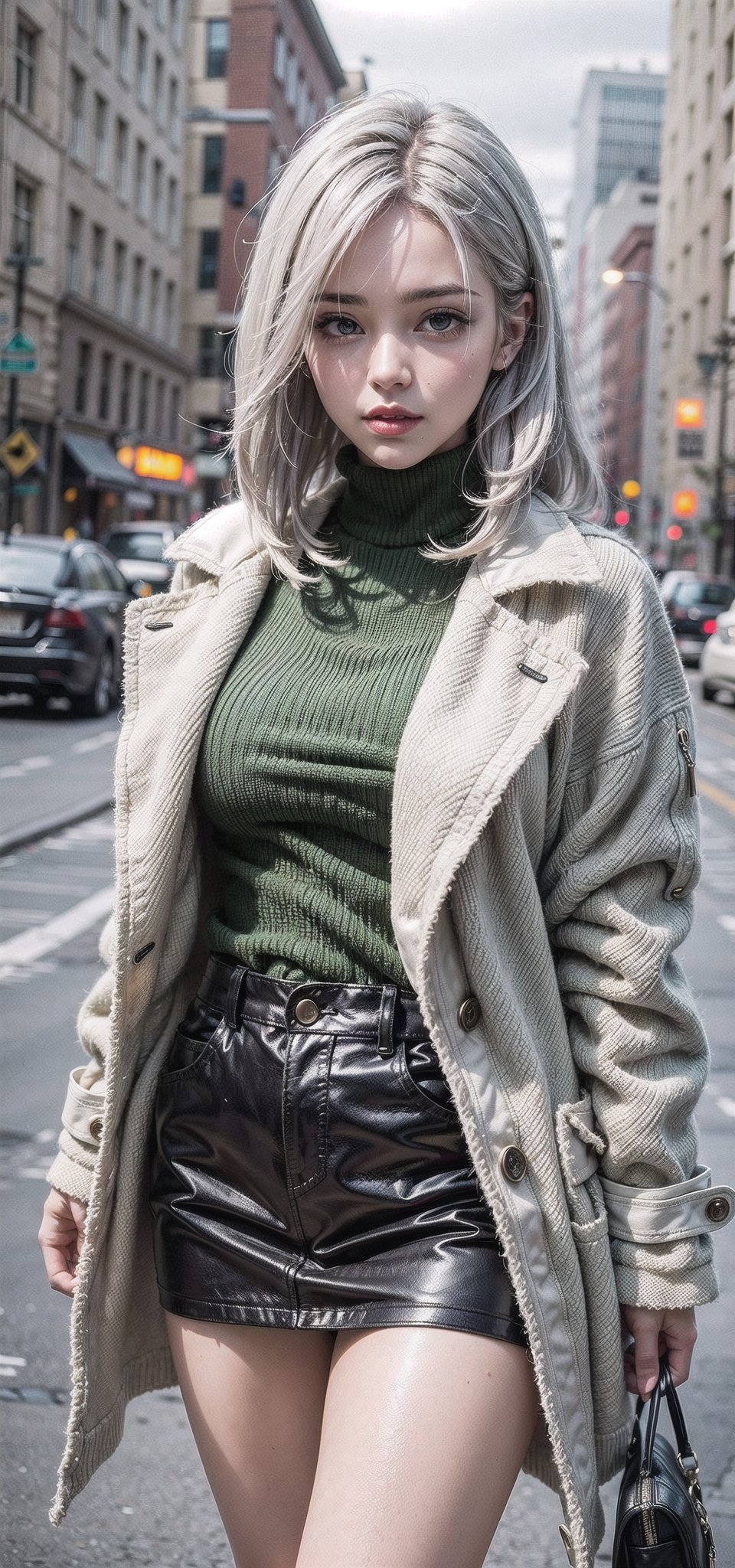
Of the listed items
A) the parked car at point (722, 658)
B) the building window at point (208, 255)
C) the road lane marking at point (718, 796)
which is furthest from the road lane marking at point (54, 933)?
the building window at point (208, 255)

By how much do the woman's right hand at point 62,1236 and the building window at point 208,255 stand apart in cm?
4951

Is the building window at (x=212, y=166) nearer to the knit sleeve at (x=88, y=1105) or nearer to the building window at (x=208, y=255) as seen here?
the building window at (x=208, y=255)

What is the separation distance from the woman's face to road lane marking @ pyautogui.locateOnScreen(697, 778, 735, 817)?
1018 cm

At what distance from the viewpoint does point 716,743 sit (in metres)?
16.8

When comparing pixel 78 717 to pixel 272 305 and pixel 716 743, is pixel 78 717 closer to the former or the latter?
pixel 716 743

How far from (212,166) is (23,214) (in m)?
17.2

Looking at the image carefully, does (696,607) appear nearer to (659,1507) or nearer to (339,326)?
(339,326)

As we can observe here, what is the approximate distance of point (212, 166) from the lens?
4741 centimetres

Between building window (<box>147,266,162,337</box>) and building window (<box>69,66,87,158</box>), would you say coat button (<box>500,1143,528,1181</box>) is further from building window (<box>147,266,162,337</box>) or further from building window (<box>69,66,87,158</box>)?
building window (<box>147,266,162,337</box>)

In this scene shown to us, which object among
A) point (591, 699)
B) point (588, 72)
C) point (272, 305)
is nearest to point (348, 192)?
point (272, 305)

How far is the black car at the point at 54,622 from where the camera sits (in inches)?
583

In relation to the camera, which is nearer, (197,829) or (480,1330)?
(480,1330)

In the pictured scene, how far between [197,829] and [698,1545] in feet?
3.08

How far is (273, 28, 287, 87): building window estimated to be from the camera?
4128 centimetres
